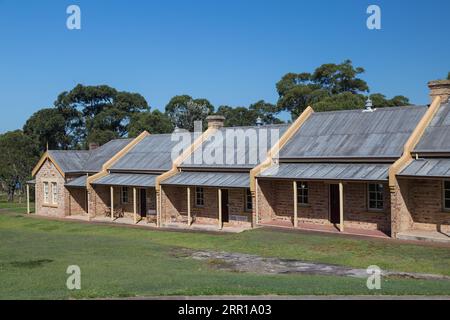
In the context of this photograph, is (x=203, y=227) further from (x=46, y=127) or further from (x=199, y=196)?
(x=46, y=127)

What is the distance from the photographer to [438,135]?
68.5 ft

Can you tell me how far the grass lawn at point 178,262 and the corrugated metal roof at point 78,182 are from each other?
577 cm

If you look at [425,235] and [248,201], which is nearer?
[425,235]

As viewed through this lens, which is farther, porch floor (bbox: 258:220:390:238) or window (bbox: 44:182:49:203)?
window (bbox: 44:182:49:203)

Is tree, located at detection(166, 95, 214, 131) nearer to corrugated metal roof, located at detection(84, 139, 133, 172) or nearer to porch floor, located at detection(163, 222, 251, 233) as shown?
corrugated metal roof, located at detection(84, 139, 133, 172)

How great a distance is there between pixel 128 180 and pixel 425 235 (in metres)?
16.7

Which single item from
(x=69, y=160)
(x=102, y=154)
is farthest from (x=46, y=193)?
(x=102, y=154)

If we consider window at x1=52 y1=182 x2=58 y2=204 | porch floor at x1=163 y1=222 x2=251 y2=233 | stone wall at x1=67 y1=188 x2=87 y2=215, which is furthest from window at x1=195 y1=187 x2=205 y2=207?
window at x1=52 y1=182 x2=58 y2=204

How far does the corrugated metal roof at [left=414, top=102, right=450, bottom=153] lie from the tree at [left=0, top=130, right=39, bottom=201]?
3744 cm

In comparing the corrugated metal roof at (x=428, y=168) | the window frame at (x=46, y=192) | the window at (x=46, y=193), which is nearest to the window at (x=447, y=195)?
the corrugated metal roof at (x=428, y=168)

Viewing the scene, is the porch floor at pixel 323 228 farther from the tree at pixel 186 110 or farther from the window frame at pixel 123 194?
the tree at pixel 186 110

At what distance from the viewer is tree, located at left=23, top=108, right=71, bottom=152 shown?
63938mm

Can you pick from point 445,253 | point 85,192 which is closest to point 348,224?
point 445,253

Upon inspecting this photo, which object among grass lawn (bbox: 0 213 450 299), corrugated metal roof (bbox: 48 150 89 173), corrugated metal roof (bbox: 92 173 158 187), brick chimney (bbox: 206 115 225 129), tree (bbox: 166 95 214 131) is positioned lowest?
grass lawn (bbox: 0 213 450 299)
